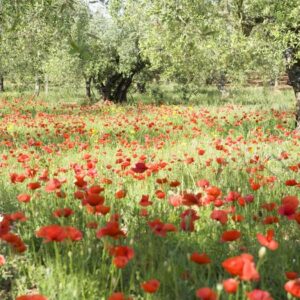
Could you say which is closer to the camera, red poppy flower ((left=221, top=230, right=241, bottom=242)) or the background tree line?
red poppy flower ((left=221, top=230, right=241, bottom=242))

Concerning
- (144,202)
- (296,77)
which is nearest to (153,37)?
(296,77)

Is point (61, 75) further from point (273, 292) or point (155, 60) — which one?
point (273, 292)

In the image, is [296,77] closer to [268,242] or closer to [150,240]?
[150,240]

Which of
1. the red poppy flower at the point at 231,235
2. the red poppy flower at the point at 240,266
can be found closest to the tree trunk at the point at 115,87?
the red poppy flower at the point at 231,235

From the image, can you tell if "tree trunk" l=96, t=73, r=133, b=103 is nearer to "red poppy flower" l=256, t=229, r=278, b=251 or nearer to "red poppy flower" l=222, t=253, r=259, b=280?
"red poppy flower" l=256, t=229, r=278, b=251

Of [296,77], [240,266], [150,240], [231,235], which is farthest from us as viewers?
[296,77]

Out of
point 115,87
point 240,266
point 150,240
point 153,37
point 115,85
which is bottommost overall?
point 150,240

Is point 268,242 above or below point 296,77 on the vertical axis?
below

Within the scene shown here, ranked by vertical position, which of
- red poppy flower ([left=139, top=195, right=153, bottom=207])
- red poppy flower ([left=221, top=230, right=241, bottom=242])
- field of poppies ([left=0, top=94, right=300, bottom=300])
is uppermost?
red poppy flower ([left=221, top=230, right=241, bottom=242])

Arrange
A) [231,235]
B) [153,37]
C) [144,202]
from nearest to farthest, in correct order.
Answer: [231,235]
[144,202]
[153,37]

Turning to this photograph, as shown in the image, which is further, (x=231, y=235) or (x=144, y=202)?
(x=144, y=202)

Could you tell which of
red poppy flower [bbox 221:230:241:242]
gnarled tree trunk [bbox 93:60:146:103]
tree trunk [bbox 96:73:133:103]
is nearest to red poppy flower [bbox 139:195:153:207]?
red poppy flower [bbox 221:230:241:242]

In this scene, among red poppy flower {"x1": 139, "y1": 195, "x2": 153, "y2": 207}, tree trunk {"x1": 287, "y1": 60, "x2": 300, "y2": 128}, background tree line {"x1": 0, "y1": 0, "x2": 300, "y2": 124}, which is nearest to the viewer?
red poppy flower {"x1": 139, "y1": 195, "x2": 153, "y2": 207}

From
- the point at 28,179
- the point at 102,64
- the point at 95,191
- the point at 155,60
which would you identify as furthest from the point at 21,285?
the point at 102,64
